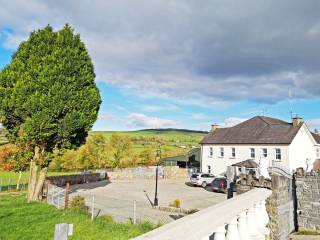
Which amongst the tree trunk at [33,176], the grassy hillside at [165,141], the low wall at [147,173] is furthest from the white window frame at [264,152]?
the grassy hillside at [165,141]

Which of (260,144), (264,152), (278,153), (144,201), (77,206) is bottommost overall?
(144,201)

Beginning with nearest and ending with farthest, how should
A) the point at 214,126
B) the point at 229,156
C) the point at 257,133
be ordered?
the point at 257,133 → the point at 229,156 → the point at 214,126

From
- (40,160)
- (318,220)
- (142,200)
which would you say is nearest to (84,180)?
(142,200)

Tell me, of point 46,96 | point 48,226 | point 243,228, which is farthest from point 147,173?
point 243,228

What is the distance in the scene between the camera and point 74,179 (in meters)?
37.0

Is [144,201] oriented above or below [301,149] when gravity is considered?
below

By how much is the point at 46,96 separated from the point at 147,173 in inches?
1209

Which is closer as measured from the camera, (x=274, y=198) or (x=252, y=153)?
(x=274, y=198)

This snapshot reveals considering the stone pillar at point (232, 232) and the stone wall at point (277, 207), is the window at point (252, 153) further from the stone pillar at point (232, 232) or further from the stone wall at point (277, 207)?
the stone pillar at point (232, 232)

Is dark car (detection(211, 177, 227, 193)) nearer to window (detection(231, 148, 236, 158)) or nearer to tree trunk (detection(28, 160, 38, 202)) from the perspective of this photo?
window (detection(231, 148, 236, 158))

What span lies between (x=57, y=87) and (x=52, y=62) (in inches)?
66.4

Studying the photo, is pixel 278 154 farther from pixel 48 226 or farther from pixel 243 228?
pixel 243 228

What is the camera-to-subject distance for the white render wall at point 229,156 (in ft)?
122

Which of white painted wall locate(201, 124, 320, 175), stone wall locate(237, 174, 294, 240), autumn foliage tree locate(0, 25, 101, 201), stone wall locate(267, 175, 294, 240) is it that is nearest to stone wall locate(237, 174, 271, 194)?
Answer: stone wall locate(237, 174, 294, 240)
